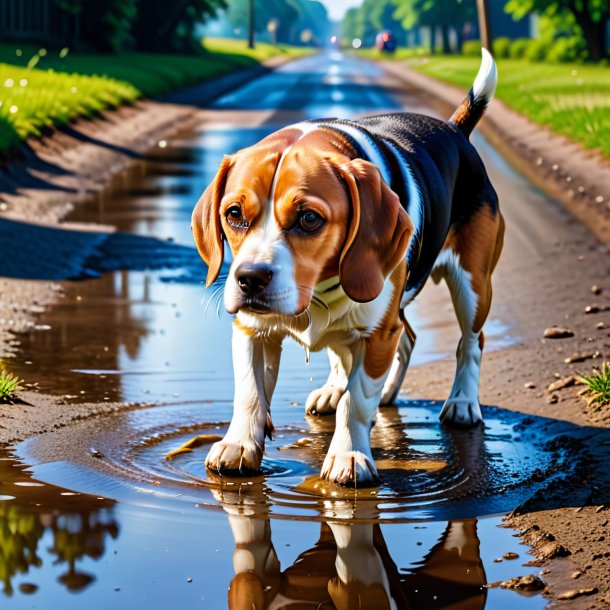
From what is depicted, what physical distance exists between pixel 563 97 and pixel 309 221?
23.5m

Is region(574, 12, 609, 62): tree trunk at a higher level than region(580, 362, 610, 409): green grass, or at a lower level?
higher

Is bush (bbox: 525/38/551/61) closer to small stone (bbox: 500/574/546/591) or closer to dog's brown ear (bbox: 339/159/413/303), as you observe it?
dog's brown ear (bbox: 339/159/413/303)

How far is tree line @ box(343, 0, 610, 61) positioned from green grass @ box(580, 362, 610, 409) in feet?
141

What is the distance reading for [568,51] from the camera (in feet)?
177

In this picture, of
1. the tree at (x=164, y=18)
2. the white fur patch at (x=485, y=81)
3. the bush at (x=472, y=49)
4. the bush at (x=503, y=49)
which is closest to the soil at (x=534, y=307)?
the white fur patch at (x=485, y=81)

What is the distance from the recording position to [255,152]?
5.08 meters

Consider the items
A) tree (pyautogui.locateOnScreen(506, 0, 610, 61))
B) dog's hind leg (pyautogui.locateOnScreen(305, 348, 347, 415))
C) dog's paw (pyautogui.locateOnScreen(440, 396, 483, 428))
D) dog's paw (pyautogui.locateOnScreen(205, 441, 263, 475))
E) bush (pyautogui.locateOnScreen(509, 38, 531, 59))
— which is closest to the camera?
dog's paw (pyautogui.locateOnScreen(205, 441, 263, 475))

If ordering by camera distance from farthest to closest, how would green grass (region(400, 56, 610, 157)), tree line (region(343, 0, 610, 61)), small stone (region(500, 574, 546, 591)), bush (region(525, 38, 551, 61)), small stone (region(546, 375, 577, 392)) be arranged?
bush (region(525, 38, 551, 61)) → tree line (region(343, 0, 610, 61)) → green grass (region(400, 56, 610, 157)) → small stone (region(546, 375, 577, 392)) → small stone (region(500, 574, 546, 591))

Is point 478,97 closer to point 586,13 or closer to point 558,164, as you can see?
point 558,164

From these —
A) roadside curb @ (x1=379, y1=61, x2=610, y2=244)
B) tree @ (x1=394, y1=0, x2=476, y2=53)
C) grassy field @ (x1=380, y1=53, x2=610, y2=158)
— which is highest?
tree @ (x1=394, y1=0, x2=476, y2=53)

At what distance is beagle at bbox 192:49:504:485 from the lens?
4.87 metres

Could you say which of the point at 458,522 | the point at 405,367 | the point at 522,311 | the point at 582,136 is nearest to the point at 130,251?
the point at 522,311

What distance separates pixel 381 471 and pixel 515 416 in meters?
1.27

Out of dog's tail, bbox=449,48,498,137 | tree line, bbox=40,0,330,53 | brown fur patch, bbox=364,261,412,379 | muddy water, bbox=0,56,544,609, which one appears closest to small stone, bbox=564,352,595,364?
muddy water, bbox=0,56,544,609
